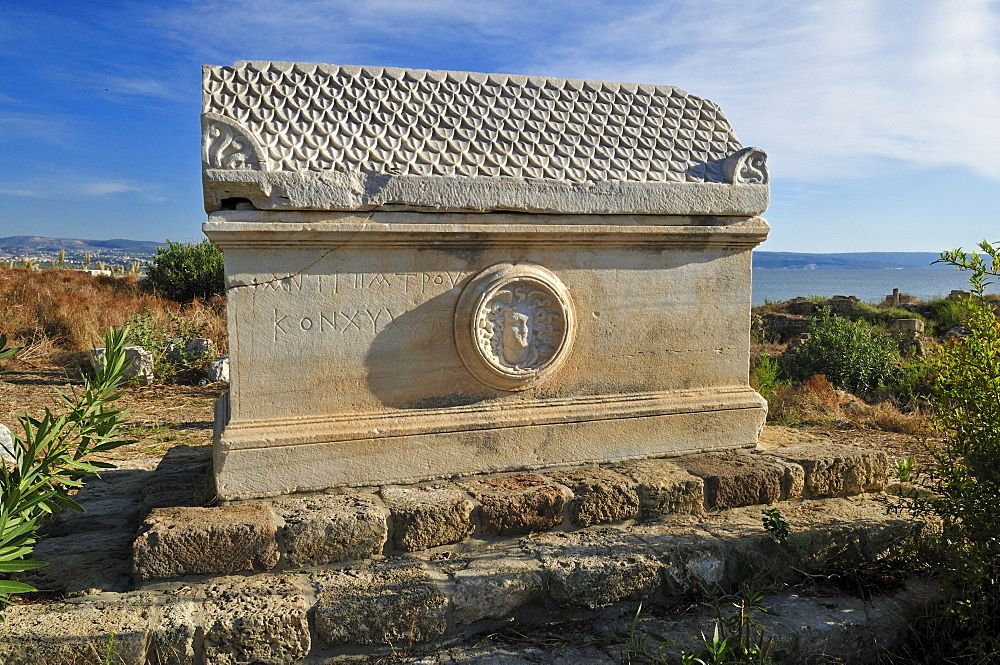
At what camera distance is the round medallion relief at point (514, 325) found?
3248 millimetres

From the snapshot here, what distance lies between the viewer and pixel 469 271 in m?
3.28

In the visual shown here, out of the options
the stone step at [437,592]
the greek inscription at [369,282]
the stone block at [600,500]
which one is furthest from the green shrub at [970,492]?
the greek inscription at [369,282]

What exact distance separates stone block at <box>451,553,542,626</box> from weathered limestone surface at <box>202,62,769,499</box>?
1.97ft

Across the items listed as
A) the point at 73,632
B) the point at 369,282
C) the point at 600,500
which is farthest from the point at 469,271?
the point at 73,632

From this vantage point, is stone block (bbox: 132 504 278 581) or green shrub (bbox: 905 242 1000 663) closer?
stone block (bbox: 132 504 278 581)

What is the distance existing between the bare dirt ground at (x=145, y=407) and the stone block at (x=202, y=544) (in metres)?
2.60

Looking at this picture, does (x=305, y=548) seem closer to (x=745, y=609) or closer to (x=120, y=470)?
(x=745, y=609)

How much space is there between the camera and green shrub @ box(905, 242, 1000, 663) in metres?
2.65

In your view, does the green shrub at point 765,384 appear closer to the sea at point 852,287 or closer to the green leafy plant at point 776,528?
the green leafy plant at point 776,528

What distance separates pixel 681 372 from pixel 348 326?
168 cm

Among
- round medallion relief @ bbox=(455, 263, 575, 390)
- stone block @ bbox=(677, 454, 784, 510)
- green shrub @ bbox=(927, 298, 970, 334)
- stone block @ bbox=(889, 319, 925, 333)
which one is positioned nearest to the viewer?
round medallion relief @ bbox=(455, 263, 575, 390)

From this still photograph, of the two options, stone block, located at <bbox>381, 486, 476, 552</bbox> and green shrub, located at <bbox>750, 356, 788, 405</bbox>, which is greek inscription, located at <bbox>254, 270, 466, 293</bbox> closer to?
stone block, located at <bbox>381, 486, 476, 552</bbox>

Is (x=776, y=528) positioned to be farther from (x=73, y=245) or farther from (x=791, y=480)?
(x=73, y=245)

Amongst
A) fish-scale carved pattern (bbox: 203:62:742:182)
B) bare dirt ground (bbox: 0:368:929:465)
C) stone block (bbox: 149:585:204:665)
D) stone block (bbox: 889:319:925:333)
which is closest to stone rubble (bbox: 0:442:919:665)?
stone block (bbox: 149:585:204:665)
